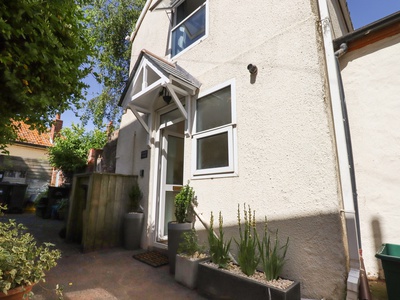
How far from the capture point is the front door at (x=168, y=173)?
16.2ft

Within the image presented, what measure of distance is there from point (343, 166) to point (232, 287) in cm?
203

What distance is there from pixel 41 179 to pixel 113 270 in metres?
12.7

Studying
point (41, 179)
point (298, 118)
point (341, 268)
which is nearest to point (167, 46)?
point (298, 118)

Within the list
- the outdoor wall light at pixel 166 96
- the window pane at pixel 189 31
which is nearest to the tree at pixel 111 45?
the window pane at pixel 189 31

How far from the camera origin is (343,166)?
2.63 m

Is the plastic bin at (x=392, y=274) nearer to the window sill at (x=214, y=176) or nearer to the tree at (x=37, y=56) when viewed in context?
the window sill at (x=214, y=176)

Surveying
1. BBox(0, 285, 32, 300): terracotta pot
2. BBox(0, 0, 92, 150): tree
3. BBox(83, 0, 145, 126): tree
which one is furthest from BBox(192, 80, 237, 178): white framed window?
BBox(83, 0, 145, 126): tree

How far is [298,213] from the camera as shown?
2.69 metres

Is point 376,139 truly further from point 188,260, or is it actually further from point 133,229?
point 133,229

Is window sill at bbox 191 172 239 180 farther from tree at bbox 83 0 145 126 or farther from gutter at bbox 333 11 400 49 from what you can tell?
tree at bbox 83 0 145 126

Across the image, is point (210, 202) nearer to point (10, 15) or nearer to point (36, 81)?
point (36, 81)

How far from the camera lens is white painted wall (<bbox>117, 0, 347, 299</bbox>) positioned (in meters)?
2.49

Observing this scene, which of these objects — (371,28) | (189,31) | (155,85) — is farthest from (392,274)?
(189,31)

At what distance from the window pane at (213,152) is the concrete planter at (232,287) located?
1654mm
